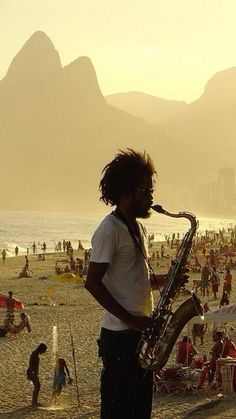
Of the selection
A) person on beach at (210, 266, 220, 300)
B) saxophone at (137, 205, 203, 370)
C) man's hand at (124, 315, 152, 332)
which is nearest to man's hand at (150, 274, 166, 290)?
saxophone at (137, 205, 203, 370)

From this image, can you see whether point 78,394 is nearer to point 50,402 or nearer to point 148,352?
point 50,402

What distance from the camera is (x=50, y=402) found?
12203mm

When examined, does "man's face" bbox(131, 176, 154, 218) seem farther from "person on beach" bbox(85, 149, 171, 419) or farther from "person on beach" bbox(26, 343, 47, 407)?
"person on beach" bbox(26, 343, 47, 407)

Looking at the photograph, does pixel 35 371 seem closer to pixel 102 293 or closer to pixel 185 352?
pixel 185 352

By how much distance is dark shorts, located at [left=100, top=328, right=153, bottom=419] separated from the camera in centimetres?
A: 414

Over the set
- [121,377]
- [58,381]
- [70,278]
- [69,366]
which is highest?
[121,377]

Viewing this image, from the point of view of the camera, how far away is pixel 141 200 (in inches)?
164

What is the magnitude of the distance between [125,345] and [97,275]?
1.69 ft

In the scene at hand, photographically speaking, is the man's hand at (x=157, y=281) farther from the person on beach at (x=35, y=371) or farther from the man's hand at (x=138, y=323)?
the person on beach at (x=35, y=371)

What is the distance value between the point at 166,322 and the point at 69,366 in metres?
11.8

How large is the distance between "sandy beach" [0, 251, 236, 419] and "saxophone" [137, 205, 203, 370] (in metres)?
5.41

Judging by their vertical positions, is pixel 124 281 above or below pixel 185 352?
above

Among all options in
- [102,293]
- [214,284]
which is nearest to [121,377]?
[102,293]

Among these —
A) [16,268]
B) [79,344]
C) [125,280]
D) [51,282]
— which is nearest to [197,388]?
[79,344]
